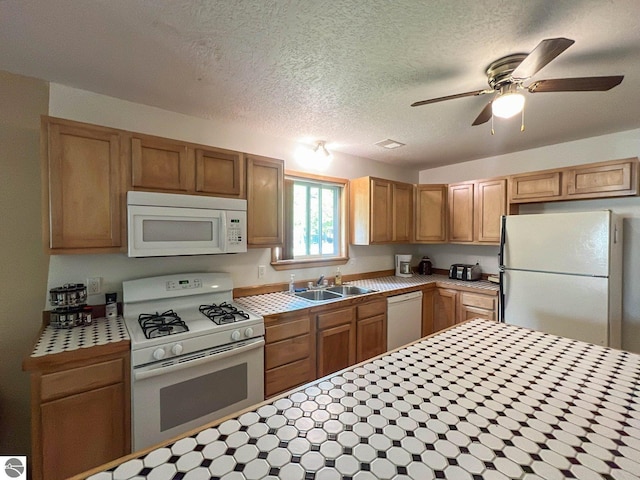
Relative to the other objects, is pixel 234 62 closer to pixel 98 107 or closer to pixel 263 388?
pixel 98 107

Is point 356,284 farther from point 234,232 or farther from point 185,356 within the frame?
point 185,356

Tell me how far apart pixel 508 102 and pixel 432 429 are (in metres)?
1.64

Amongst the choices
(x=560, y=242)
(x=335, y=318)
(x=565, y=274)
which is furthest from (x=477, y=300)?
(x=335, y=318)

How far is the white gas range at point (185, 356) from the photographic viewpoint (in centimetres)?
154

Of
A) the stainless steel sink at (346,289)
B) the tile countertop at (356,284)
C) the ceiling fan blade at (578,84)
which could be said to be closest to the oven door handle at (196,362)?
the tile countertop at (356,284)

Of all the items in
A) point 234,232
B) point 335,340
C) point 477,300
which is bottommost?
point 335,340

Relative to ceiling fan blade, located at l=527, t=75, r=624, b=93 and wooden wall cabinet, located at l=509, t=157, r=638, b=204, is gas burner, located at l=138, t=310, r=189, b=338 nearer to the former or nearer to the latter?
ceiling fan blade, located at l=527, t=75, r=624, b=93

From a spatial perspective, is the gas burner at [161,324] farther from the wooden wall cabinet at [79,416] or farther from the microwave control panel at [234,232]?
the microwave control panel at [234,232]

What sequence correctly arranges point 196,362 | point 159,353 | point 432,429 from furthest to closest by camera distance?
point 196,362 < point 159,353 < point 432,429

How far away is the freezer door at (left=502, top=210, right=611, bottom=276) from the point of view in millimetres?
2262

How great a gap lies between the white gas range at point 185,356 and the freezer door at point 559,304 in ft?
8.08

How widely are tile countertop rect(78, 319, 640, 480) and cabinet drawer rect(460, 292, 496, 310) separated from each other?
6.23 feet

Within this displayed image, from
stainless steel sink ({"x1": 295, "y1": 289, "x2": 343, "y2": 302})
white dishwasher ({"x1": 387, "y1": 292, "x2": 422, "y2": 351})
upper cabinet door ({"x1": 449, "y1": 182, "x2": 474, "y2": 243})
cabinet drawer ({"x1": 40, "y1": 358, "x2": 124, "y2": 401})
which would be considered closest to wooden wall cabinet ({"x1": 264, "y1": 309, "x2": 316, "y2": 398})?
stainless steel sink ({"x1": 295, "y1": 289, "x2": 343, "y2": 302})

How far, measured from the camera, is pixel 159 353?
5.07 feet
